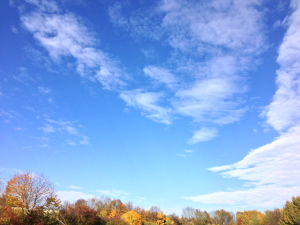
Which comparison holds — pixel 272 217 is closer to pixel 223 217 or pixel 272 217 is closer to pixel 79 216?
pixel 79 216

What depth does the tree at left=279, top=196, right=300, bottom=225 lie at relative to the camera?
173 feet

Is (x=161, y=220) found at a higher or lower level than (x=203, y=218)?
lower

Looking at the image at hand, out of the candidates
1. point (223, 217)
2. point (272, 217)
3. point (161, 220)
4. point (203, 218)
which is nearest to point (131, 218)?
point (161, 220)


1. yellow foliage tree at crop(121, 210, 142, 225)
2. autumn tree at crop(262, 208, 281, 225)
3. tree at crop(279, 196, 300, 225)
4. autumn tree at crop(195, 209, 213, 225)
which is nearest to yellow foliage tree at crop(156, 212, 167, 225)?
yellow foliage tree at crop(121, 210, 142, 225)

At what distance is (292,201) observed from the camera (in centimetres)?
5616

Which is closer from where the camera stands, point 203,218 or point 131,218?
point 131,218

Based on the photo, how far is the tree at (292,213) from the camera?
2071 inches

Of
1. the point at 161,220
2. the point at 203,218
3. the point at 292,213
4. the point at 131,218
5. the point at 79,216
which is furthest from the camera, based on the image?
the point at 203,218

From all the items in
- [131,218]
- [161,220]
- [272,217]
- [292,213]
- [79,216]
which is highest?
[292,213]

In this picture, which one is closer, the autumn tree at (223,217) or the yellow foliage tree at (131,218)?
the yellow foliage tree at (131,218)

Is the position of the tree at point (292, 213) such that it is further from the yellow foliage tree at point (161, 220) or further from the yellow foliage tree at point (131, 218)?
the yellow foliage tree at point (161, 220)

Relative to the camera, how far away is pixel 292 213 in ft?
176

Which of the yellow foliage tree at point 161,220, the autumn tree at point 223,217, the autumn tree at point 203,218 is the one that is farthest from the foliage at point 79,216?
the autumn tree at point 223,217

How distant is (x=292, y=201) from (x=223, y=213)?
92089 millimetres
